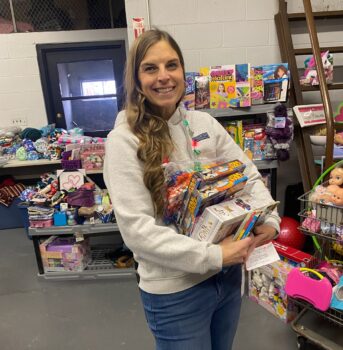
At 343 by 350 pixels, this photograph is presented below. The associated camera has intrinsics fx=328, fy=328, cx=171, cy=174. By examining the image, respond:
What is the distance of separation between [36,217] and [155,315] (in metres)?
1.87

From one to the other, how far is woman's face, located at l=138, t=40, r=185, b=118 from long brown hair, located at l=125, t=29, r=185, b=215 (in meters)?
0.02

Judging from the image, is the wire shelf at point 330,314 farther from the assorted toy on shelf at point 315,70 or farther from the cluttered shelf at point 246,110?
the assorted toy on shelf at point 315,70

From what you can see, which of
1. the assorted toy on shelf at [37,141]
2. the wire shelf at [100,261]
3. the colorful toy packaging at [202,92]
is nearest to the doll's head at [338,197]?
the colorful toy packaging at [202,92]

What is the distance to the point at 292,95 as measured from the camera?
261 centimetres

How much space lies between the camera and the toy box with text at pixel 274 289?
6.64 feet

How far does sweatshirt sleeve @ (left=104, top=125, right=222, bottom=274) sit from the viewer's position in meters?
0.90

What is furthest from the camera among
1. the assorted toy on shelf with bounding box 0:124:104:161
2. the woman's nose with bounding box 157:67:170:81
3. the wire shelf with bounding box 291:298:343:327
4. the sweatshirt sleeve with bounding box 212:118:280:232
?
the assorted toy on shelf with bounding box 0:124:104:161

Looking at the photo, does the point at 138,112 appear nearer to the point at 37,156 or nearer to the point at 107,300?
the point at 107,300

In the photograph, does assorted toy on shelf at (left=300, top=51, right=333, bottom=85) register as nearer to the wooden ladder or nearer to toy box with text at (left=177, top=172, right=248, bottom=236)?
the wooden ladder

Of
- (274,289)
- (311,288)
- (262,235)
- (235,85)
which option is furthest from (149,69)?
(274,289)

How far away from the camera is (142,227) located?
0.90 meters

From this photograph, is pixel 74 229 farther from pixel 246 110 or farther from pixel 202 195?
pixel 202 195

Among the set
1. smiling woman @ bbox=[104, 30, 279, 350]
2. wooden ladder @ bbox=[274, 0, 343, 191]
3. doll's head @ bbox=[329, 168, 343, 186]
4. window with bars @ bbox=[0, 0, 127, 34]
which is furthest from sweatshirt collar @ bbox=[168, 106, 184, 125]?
window with bars @ bbox=[0, 0, 127, 34]

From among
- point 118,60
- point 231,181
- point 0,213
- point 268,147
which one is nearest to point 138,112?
point 231,181
